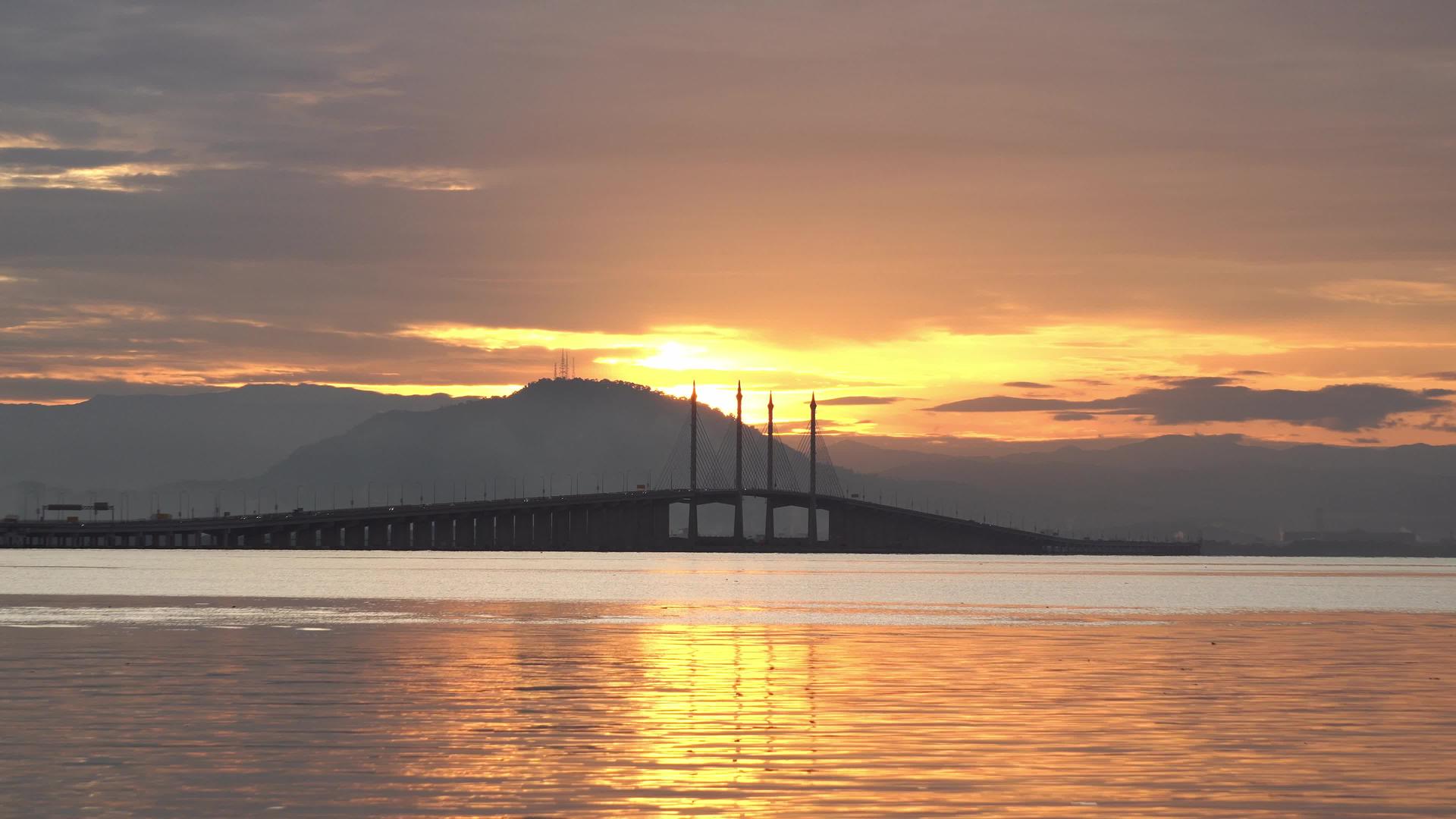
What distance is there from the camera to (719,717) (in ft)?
96.0

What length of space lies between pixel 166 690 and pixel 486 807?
1535cm

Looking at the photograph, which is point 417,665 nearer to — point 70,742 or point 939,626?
point 70,742

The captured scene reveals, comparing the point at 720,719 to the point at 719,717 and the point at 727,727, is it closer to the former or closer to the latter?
the point at 719,717

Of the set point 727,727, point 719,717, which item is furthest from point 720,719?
point 727,727

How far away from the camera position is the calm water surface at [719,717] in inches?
814

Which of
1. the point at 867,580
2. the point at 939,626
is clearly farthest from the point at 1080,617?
the point at 867,580

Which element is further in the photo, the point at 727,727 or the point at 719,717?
the point at 719,717

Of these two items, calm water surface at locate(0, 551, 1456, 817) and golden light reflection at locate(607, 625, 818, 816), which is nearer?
calm water surface at locate(0, 551, 1456, 817)

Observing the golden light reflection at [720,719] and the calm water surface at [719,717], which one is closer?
the calm water surface at [719,717]

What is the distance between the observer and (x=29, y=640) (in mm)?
48250

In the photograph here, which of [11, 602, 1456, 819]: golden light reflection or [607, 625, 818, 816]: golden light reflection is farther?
[607, 625, 818, 816]: golden light reflection

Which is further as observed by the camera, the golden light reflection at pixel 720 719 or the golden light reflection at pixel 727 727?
the golden light reflection at pixel 720 719

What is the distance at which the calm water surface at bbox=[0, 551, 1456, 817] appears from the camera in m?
20.7

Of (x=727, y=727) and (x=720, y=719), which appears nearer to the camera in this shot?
(x=727, y=727)
